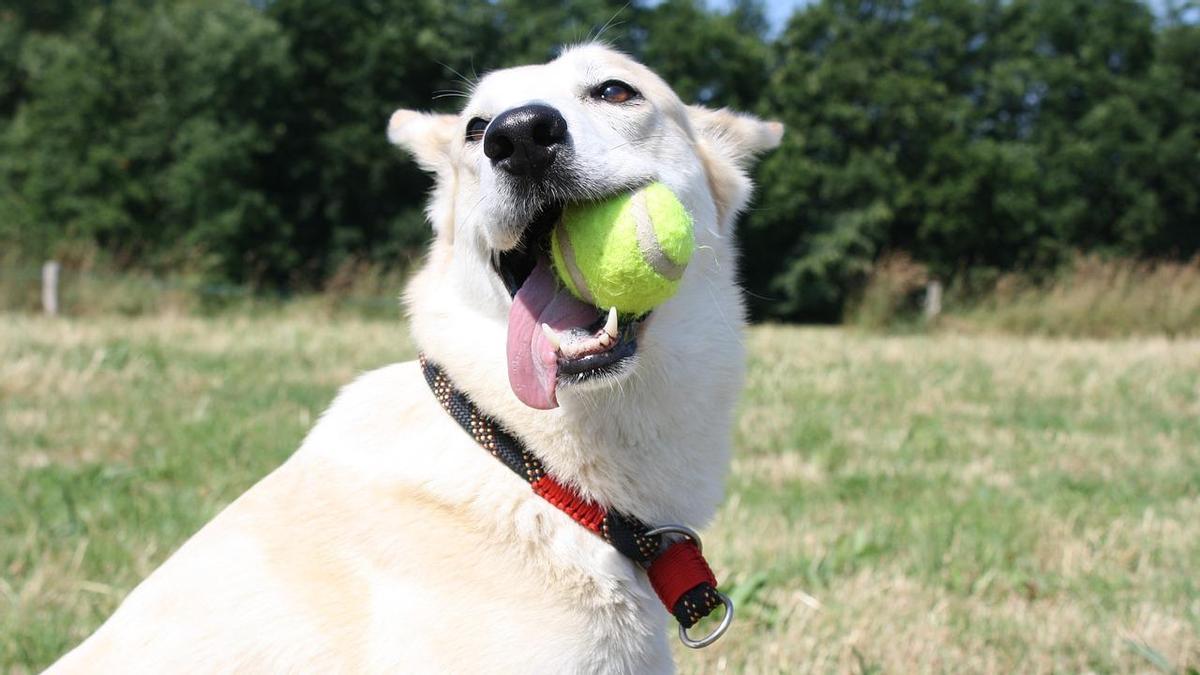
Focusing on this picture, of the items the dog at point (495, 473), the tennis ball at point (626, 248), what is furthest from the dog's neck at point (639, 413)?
the tennis ball at point (626, 248)

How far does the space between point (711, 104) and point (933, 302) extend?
13.6m

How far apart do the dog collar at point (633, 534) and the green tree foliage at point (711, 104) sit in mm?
18179

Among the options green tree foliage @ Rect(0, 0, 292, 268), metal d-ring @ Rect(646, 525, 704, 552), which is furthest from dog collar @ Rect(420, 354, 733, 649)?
green tree foliage @ Rect(0, 0, 292, 268)

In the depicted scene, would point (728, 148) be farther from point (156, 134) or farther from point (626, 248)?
point (156, 134)

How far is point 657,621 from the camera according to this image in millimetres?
1924

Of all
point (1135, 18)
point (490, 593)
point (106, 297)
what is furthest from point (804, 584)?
point (1135, 18)

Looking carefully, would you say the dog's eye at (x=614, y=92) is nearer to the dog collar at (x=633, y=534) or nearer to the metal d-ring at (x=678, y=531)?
the dog collar at (x=633, y=534)

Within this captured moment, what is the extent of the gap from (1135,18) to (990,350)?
85.1ft

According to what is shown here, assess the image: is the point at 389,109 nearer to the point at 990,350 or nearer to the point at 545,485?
the point at 990,350

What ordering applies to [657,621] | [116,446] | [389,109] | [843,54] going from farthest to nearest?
[843,54] < [389,109] < [116,446] < [657,621]

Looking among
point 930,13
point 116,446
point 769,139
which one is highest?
point 769,139

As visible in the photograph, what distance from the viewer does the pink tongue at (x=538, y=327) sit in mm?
1919

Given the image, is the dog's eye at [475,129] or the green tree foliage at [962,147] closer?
the dog's eye at [475,129]

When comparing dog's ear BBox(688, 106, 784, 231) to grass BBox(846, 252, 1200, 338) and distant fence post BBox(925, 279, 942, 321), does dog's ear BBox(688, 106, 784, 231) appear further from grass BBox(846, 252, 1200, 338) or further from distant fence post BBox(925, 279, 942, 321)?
distant fence post BBox(925, 279, 942, 321)
